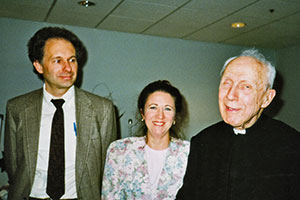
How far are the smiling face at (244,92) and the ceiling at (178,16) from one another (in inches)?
84.4

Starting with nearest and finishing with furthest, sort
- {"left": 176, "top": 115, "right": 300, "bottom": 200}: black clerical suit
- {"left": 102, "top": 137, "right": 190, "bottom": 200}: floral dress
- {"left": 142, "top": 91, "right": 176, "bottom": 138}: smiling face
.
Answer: {"left": 176, "top": 115, "right": 300, "bottom": 200}: black clerical suit
{"left": 102, "top": 137, "right": 190, "bottom": 200}: floral dress
{"left": 142, "top": 91, "right": 176, "bottom": 138}: smiling face

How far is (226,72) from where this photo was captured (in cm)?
156

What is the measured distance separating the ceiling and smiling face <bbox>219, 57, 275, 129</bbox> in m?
2.14

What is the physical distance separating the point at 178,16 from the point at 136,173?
2.56m

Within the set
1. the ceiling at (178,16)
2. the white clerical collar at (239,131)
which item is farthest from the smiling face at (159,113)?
the ceiling at (178,16)

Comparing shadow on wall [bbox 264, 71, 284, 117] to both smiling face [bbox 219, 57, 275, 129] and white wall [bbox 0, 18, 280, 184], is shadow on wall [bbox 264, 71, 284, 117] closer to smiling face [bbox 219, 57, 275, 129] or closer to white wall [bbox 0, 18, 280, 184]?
white wall [bbox 0, 18, 280, 184]

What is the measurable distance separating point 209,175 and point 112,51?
12.0ft

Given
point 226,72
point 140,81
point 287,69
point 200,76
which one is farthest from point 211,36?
point 226,72

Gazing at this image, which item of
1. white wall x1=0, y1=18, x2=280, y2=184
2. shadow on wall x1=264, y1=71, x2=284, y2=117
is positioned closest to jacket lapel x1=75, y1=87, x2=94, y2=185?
white wall x1=0, y1=18, x2=280, y2=184

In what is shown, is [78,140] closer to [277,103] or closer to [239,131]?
[239,131]

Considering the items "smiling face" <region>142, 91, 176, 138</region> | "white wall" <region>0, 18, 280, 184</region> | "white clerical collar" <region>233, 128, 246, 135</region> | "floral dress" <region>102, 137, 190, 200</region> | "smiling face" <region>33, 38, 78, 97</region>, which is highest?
"white wall" <region>0, 18, 280, 184</region>

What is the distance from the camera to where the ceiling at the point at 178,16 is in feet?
11.7

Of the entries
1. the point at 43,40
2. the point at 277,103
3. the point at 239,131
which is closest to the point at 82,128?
the point at 43,40

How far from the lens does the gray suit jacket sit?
2.00 metres
